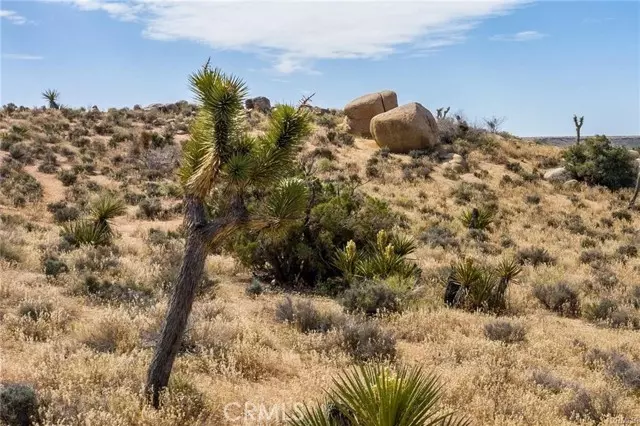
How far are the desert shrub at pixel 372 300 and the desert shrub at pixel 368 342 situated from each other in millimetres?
1574

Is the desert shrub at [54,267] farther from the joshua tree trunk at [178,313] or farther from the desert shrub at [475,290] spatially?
the desert shrub at [475,290]

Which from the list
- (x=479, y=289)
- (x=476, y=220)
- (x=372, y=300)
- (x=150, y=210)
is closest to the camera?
(x=372, y=300)

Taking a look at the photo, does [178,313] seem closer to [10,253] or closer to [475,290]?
[475,290]

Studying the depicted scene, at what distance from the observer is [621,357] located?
7.62m

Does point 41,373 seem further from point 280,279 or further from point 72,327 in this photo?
point 280,279

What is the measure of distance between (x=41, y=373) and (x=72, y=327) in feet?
6.26

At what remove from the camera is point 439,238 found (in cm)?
1697

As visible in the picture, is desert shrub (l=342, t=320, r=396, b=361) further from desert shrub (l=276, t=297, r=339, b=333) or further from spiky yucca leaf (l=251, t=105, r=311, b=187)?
spiky yucca leaf (l=251, t=105, r=311, b=187)

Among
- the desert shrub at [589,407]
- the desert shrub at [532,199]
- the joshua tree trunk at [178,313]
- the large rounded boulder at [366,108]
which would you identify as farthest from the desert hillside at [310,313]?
the large rounded boulder at [366,108]

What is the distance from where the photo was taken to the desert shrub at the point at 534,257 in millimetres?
15312

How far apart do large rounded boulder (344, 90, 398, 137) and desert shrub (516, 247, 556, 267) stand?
2101 cm

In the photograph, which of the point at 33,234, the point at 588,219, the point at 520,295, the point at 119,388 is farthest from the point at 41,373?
the point at 588,219

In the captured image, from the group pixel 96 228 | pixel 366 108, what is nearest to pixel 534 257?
pixel 96 228

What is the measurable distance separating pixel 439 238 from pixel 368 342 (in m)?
10.3
